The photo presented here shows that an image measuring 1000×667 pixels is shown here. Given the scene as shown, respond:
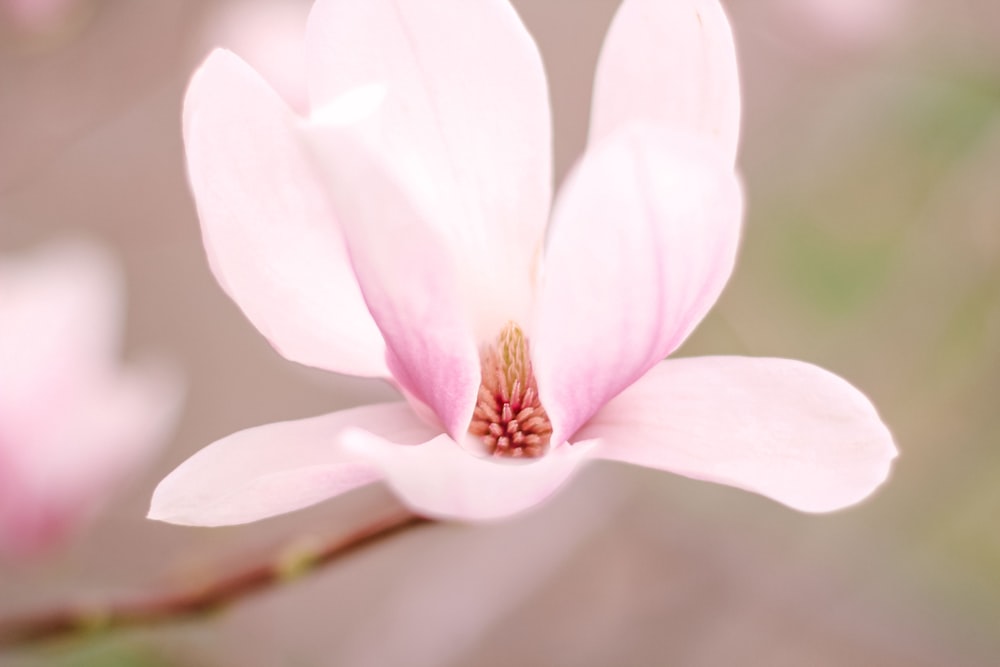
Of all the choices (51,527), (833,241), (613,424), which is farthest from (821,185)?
(613,424)

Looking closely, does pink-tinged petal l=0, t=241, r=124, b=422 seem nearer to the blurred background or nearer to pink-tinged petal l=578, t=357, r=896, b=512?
the blurred background

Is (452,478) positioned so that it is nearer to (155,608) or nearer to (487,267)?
(487,267)

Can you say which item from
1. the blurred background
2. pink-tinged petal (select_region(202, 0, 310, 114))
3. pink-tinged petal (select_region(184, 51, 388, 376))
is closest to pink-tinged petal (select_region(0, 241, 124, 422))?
the blurred background

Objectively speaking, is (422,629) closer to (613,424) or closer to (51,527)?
(51,527)

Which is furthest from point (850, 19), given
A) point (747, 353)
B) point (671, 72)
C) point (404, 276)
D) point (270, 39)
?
point (404, 276)

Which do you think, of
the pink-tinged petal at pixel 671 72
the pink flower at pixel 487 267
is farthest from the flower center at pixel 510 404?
the pink-tinged petal at pixel 671 72

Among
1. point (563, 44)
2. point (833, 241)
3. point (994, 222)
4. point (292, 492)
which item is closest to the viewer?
point (292, 492)

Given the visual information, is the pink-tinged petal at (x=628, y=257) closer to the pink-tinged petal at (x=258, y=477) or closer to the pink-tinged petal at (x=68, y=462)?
the pink-tinged petal at (x=258, y=477)
